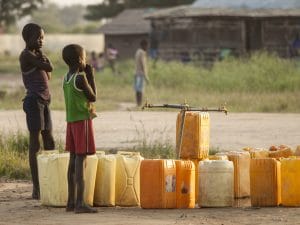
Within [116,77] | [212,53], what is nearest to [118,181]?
[116,77]

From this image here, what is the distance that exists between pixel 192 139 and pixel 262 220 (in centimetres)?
146

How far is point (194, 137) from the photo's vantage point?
35.6 feet

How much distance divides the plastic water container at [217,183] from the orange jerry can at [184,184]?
114mm

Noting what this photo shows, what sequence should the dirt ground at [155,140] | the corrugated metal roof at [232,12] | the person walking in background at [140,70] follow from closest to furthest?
the dirt ground at [155,140], the person walking in background at [140,70], the corrugated metal roof at [232,12]

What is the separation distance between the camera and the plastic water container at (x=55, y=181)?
10.7 meters

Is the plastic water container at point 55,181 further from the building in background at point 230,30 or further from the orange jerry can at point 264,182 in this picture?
the building in background at point 230,30

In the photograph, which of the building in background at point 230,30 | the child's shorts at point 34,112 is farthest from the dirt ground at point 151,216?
the building in background at point 230,30

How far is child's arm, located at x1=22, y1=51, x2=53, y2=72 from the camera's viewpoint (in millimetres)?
11211

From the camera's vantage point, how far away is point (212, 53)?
42.4 m

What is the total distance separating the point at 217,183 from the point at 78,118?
4.58 feet

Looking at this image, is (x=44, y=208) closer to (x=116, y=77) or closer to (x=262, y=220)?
(x=262, y=220)

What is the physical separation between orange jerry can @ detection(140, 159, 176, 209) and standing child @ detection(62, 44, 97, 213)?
0.50m

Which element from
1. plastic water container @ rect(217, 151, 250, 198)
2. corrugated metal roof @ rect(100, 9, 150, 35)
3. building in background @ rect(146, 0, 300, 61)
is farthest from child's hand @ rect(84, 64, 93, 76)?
corrugated metal roof @ rect(100, 9, 150, 35)

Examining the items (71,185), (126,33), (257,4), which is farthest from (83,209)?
(126,33)
